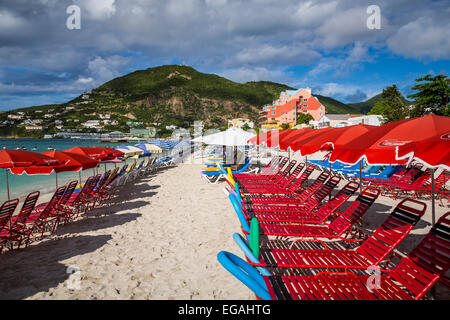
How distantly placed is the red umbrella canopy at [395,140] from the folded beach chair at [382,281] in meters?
1.02

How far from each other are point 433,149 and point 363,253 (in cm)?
177

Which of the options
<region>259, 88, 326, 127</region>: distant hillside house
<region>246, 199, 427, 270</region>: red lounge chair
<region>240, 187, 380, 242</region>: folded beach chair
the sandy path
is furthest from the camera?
<region>259, 88, 326, 127</region>: distant hillside house

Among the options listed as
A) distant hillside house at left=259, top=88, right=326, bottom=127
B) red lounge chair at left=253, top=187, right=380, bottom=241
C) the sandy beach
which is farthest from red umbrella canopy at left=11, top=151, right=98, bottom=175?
distant hillside house at left=259, top=88, right=326, bottom=127

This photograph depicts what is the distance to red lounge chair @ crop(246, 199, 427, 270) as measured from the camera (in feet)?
10.3

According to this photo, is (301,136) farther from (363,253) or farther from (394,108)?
(394,108)

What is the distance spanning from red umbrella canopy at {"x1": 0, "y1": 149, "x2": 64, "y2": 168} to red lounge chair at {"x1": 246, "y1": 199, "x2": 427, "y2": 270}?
4.86 m

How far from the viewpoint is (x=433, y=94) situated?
2877 centimetres

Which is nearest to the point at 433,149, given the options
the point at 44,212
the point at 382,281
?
the point at 382,281

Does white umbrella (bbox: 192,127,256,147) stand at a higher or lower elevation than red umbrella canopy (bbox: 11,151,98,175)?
higher

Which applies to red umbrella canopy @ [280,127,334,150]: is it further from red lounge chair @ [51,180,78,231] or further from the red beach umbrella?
the red beach umbrella

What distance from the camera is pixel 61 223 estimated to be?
6191 mm

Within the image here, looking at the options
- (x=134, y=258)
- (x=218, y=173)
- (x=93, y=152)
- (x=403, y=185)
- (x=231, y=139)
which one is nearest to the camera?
(x=134, y=258)

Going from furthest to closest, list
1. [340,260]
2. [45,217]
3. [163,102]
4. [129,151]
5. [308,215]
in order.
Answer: [163,102] < [129,151] < [45,217] < [308,215] < [340,260]

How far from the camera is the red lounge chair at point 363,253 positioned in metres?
3.13
